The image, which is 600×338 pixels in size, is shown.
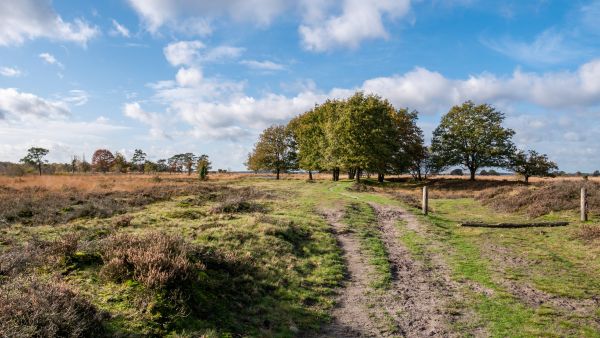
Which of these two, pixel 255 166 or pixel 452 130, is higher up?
pixel 452 130

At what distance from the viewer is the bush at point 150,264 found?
7027 millimetres

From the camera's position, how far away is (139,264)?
7363mm

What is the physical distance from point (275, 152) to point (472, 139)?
34323mm

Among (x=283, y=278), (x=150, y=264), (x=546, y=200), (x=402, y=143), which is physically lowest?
(x=283, y=278)

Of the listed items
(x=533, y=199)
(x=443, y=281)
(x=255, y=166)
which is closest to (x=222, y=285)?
(x=443, y=281)

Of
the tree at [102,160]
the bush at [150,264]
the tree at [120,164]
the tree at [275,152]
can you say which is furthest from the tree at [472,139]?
the tree at [102,160]

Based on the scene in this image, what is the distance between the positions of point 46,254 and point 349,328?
23.2 feet

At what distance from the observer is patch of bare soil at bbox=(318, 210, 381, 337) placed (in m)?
7.40

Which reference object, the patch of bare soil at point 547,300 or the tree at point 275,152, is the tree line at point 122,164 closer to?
the tree at point 275,152

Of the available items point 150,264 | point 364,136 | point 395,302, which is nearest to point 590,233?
point 395,302

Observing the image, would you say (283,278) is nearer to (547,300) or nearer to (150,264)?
(150,264)

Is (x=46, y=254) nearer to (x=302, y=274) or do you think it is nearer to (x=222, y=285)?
(x=222, y=285)

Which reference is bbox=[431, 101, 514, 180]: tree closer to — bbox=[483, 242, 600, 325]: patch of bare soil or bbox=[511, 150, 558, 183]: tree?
bbox=[511, 150, 558, 183]: tree

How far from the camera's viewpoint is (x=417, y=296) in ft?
31.0
